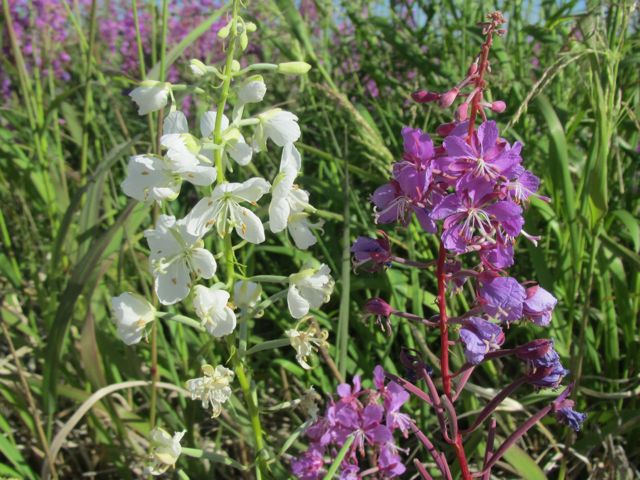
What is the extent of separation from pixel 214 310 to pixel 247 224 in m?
0.17

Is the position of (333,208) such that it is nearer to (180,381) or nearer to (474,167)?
(180,381)

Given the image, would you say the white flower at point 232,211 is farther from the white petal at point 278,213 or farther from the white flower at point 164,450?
the white flower at point 164,450

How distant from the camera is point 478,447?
2027 millimetres

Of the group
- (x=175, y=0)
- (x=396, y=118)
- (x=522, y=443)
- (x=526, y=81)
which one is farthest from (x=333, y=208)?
(x=175, y=0)

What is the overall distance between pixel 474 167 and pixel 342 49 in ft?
7.67

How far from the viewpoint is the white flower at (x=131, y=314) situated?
1.33 metres

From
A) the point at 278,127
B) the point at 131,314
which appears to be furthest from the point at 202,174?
the point at 131,314

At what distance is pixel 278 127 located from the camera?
4.42ft

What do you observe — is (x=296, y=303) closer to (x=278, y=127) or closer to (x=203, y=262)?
(x=203, y=262)

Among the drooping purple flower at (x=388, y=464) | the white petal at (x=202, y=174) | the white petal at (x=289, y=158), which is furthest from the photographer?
the drooping purple flower at (x=388, y=464)

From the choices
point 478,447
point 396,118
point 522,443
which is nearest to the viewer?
point 478,447

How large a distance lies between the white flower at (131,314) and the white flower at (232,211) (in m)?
0.19

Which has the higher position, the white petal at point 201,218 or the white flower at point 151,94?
the white flower at point 151,94

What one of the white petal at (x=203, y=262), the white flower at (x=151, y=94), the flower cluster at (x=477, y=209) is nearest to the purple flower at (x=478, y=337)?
the flower cluster at (x=477, y=209)
